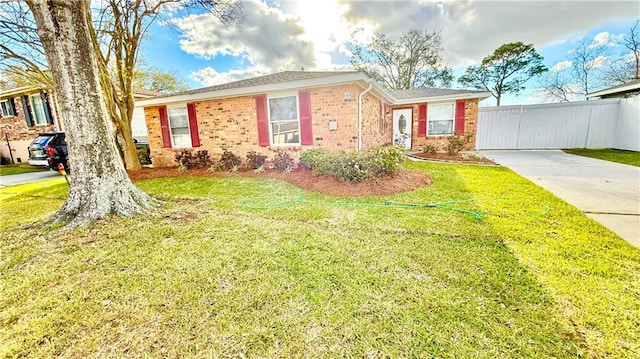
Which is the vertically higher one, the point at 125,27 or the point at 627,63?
the point at 627,63

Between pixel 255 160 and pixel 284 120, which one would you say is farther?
pixel 255 160

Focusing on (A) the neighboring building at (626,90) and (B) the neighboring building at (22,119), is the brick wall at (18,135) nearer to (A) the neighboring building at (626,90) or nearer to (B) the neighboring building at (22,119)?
(B) the neighboring building at (22,119)

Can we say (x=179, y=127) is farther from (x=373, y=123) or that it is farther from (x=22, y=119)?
(x=22, y=119)

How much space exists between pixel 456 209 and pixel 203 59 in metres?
13.9

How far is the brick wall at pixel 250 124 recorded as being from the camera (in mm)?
7148

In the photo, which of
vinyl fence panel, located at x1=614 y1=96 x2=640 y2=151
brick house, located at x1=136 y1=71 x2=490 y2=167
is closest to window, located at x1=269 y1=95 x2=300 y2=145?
brick house, located at x1=136 y1=71 x2=490 y2=167

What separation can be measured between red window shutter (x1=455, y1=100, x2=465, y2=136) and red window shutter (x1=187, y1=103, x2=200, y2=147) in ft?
35.4

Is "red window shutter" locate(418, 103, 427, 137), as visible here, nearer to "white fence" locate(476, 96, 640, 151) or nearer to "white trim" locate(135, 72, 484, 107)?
"white trim" locate(135, 72, 484, 107)

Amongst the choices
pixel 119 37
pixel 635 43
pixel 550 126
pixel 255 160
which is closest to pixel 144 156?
pixel 119 37

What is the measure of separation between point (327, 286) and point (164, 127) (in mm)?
10088

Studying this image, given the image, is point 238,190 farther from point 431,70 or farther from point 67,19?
point 431,70

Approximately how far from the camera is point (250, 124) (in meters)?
8.34

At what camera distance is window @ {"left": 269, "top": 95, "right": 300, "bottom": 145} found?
7.82m

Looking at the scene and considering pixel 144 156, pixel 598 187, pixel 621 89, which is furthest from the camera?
pixel 621 89
